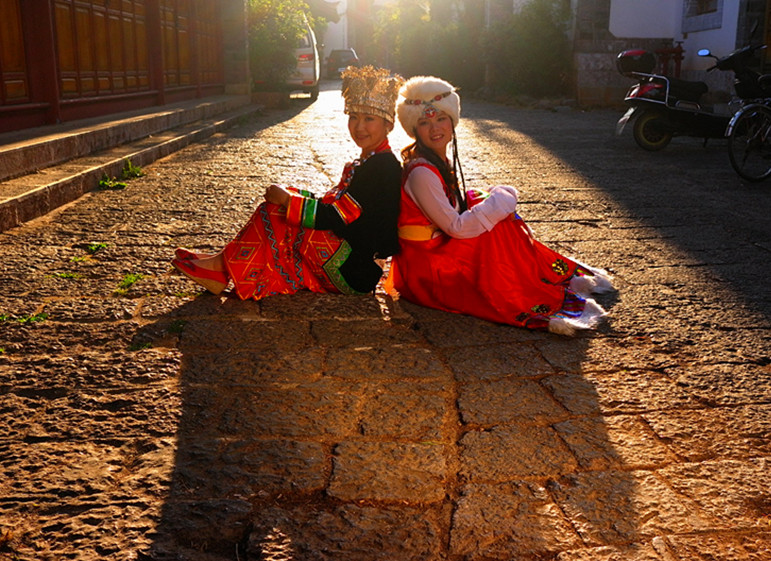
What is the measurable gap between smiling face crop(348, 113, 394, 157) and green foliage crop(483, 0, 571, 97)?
15.5 metres

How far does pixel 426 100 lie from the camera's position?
11.4ft

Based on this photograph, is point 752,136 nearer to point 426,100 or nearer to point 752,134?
point 752,134

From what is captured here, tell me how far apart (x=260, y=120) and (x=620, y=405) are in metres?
12.2

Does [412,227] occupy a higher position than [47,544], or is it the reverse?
[412,227]

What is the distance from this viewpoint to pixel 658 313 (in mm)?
3611

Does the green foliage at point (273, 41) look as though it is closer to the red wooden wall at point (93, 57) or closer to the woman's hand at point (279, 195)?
the red wooden wall at point (93, 57)

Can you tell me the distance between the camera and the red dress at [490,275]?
3.47 m

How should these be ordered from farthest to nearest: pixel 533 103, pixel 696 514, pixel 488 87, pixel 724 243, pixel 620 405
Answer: pixel 488 87, pixel 533 103, pixel 724 243, pixel 620 405, pixel 696 514

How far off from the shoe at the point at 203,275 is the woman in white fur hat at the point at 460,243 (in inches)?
33.0

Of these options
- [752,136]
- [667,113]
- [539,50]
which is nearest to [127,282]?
[752,136]

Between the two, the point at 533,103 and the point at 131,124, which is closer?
the point at 131,124

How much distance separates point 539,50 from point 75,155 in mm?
13354

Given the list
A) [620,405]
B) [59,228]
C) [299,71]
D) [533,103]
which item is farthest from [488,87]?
[620,405]

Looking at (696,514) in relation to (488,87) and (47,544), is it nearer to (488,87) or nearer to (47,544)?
(47,544)
